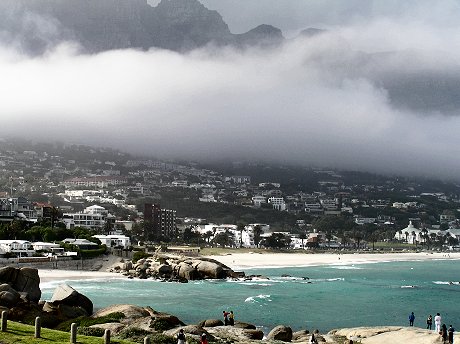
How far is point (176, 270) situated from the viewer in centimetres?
8950

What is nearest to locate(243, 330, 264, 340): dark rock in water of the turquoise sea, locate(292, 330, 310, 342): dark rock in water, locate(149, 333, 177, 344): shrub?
locate(292, 330, 310, 342): dark rock in water

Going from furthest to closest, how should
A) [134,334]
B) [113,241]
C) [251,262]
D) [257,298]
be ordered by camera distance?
[251,262]
[113,241]
[257,298]
[134,334]

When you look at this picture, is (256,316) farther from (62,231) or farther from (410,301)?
(62,231)

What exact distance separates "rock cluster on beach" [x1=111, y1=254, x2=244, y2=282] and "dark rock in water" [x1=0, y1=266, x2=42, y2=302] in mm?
41482

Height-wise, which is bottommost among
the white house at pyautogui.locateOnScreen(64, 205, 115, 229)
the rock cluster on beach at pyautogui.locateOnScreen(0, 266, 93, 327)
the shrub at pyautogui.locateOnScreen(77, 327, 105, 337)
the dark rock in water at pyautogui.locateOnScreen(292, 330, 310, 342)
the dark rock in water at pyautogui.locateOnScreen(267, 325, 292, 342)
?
the dark rock in water at pyautogui.locateOnScreen(292, 330, 310, 342)

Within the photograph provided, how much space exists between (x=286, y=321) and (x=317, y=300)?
17126mm

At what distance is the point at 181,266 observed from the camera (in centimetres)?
9038

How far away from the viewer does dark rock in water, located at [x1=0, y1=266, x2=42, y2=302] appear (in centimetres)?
4294

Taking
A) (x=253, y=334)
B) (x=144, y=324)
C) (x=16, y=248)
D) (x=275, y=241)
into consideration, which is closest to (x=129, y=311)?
(x=144, y=324)

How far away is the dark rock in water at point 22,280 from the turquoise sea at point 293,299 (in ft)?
33.5

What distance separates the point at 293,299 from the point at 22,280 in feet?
107

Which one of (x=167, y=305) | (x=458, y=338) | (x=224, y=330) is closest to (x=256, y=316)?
(x=167, y=305)

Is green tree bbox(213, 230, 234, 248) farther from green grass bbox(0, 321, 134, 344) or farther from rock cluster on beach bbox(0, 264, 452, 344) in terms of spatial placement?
green grass bbox(0, 321, 134, 344)

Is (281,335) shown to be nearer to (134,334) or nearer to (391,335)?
(391,335)
